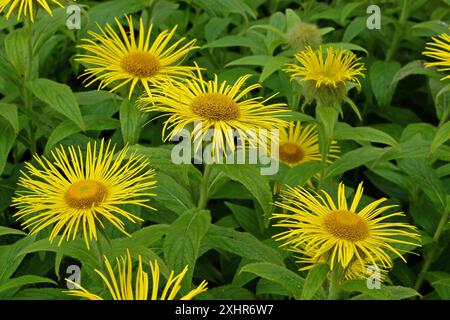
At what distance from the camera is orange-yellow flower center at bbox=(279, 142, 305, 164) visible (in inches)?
83.4

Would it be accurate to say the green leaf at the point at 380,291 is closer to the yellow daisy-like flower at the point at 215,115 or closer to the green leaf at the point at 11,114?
the yellow daisy-like flower at the point at 215,115

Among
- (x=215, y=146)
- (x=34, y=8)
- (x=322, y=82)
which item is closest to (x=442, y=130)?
(x=322, y=82)

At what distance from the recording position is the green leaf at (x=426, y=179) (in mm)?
1888

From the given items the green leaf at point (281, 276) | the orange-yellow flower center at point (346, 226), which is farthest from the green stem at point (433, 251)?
the green leaf at point (281, 276)

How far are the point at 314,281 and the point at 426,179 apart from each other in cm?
68

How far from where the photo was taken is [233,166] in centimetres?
153

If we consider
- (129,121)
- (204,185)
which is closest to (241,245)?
(204,185)

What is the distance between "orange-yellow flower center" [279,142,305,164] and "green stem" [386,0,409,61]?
64cm

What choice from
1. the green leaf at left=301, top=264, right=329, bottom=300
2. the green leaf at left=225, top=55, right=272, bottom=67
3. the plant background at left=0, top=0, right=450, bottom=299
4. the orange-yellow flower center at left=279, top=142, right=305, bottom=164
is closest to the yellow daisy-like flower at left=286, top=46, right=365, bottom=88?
the plant background at left=0, top=0, right=450, bottom=299

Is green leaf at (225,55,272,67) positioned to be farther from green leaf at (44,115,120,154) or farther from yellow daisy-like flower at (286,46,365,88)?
green leaf at (44,115,120,154)

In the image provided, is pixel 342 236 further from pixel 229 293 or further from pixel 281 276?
pixel 229 293

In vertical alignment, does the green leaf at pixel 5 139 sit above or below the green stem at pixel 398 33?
below

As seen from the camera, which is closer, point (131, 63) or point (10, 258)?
point (10, 258)

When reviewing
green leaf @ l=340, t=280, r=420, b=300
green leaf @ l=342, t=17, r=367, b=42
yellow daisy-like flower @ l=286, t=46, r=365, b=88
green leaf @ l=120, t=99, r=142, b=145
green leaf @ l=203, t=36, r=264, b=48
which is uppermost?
green leaf @ l=342, t=17, r=367, b=42
